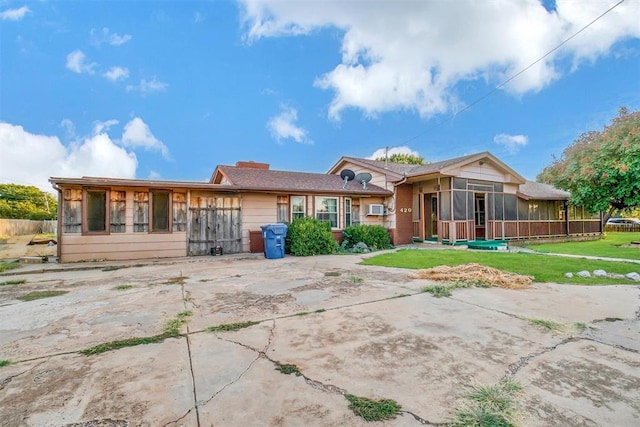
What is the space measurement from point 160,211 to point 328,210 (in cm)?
646

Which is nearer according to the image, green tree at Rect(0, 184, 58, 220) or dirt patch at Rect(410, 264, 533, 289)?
dirt patch at Rect(410, 264, 533, 289)

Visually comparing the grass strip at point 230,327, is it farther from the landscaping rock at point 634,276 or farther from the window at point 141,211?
the window at point 141,211

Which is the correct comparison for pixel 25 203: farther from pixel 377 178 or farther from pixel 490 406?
pixel 490 406

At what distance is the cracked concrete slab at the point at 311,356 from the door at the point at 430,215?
9013mm

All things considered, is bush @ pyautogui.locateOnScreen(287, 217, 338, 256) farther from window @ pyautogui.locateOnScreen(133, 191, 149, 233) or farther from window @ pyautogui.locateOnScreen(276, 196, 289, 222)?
window @ pyautogui.locateOnScreen(133, 191, 149, 233)

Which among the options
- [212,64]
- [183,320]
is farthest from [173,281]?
[212,64]

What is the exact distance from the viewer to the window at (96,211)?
29.5 ft

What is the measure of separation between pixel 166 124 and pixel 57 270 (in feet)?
50.7

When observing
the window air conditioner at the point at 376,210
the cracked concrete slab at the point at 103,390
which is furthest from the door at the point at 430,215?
the cracked concrete slab at the point at 103,390

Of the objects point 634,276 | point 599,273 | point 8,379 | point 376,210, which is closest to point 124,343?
point 8,379

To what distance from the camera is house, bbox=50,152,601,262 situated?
9.10 metres

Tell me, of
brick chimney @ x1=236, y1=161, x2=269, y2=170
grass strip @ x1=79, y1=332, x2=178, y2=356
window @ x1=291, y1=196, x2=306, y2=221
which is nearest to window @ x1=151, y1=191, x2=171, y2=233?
window @ x1=291, y1=196, x2=306, y2=221

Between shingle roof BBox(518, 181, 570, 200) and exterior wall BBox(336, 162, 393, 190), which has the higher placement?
exterior wall BBox(336, 162, 393, 190)

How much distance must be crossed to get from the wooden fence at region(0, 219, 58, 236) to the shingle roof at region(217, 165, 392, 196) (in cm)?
972
